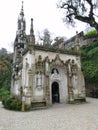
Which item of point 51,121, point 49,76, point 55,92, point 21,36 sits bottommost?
point 51,121

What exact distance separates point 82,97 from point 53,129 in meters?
10.9

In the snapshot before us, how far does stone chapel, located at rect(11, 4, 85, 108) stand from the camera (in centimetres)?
1524

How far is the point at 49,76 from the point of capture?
1645cm

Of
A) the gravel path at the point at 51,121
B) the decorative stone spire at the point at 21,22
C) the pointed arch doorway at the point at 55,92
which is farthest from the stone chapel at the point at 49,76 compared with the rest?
the decorative stone spire at the point at 21,22

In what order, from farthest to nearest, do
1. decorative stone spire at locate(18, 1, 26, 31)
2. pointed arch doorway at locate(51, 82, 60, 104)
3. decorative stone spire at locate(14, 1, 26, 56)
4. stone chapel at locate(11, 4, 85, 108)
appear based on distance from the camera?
decorative stone spire at locate(18, 1, 26, 31) < decorative stone spire at locate(14, 1, 26, 56) < pointed arch doorway at locate(51, 82, 60, 104) < stone chapel at locate(11, 4, 85, 108)

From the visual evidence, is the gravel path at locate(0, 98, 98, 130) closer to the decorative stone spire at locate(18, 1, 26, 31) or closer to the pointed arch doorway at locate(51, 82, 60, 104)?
the pointed arch doorway at locate(51, 82, 60, 104)

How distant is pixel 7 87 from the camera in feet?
111

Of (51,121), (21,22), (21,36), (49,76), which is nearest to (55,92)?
(49,76)

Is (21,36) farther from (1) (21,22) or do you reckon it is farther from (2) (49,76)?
(2) (49,76)

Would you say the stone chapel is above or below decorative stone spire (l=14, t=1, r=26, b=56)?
below

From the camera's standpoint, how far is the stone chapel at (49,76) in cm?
1524

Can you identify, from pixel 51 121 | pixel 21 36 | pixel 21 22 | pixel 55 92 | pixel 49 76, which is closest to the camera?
pixel 51 121

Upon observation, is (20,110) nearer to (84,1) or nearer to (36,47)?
(36,47)

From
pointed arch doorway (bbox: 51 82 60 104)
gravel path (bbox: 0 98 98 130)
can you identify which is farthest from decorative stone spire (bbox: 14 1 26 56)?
gravel path (bbox: 0 98 98 130)
